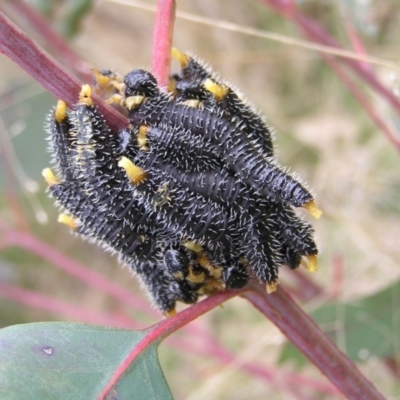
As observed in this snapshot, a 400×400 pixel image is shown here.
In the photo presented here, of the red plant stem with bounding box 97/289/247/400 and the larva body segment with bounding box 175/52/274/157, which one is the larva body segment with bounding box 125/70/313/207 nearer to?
the larva body segment with bounding box 175/52/274/157

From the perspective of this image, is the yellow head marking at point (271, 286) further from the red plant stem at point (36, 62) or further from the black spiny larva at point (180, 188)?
the red plant stem at point (36, 62)

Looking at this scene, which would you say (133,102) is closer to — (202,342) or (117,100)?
(117,100)

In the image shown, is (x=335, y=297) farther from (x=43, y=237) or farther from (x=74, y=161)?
(x=43, y=237)

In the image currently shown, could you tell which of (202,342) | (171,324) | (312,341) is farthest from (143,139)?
(202,342)

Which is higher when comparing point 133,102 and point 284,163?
point 284,163

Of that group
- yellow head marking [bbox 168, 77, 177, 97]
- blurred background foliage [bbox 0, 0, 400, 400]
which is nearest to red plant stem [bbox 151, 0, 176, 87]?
yellow head marking [bbox 168, 77, 177, 97]

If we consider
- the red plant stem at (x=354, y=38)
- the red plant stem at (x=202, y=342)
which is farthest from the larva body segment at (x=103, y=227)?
the red plant stem at (x=202, y=342)
